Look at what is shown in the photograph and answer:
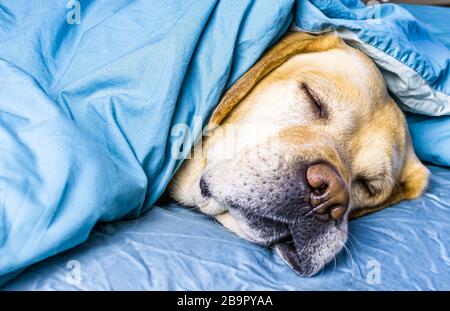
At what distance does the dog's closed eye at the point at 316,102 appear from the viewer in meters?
1.61

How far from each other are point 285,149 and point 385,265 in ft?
1.21

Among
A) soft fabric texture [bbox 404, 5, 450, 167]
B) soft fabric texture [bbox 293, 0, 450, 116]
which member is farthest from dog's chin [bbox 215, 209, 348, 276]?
soft fabric texture [bbox 404, 5, 450, 167]

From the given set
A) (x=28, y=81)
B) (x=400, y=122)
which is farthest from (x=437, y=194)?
(x=28, y=81)

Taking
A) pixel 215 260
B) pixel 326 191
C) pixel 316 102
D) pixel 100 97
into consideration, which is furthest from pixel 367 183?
pixel 100 97

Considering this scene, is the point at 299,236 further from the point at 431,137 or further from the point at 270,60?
the point at 431,137

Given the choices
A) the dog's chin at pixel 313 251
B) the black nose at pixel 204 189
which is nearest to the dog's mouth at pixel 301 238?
the dog's chin at pixel 313 251

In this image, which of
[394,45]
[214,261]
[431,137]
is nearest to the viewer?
[214,261]

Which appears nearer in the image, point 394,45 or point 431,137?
point 394,45

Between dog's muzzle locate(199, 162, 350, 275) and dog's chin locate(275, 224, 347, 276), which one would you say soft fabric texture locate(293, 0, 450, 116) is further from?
dog's chin locate(275, 224, 347, 276)

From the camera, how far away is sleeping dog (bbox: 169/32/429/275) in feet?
4.37

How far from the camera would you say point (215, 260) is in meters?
1.26

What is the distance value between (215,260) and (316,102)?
594 mm

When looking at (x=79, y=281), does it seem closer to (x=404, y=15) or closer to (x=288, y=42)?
(x=288, y=42)

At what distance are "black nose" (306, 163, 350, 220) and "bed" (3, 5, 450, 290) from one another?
0.13 meters
